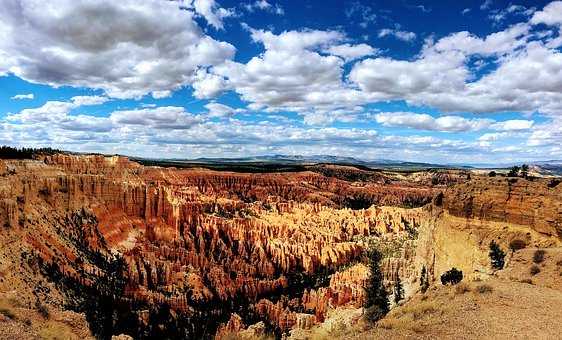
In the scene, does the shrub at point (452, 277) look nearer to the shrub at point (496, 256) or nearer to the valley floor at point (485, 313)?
the shrub at point (496, 256)

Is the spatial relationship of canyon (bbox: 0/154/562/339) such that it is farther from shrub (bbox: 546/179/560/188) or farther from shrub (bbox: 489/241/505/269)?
shrub (bbox: 489/241/505/269)

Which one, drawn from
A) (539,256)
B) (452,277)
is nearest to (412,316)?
(539,256)

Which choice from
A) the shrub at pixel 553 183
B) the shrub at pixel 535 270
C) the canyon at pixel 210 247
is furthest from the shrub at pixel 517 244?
the shrub at pixel 535 270

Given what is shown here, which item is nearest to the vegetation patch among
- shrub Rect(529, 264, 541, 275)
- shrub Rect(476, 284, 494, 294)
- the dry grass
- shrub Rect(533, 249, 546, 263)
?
shrub Rect(476, 284, 494, 294)

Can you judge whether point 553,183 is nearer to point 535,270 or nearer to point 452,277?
point 452,277

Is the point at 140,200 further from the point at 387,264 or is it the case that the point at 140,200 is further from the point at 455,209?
the point at 455,209
